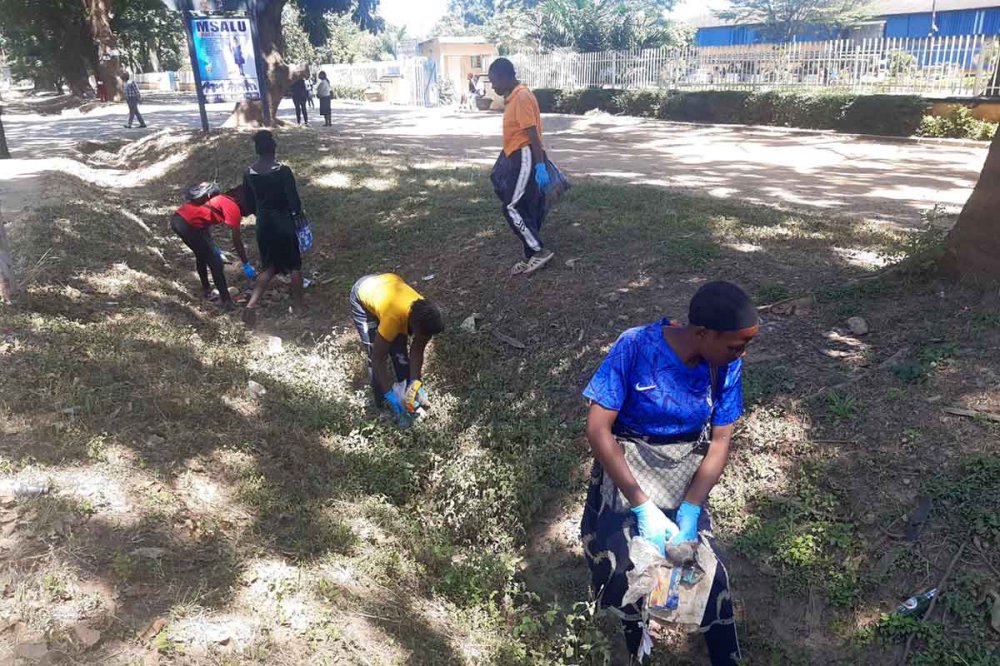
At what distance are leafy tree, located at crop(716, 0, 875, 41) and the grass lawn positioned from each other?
105 feet

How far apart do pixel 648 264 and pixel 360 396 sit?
247cm

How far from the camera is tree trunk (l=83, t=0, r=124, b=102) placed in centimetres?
2611

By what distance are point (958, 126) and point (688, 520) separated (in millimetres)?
13438

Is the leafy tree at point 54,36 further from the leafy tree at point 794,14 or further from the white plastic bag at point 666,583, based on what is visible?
the white plastic bag at point 666,583

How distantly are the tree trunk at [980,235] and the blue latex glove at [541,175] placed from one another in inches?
107

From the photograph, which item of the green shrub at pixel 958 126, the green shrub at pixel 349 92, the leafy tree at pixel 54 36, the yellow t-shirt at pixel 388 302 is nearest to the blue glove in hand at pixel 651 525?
the yellow t-shirt at pixel 388 302

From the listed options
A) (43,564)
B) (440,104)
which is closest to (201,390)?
(43,564)

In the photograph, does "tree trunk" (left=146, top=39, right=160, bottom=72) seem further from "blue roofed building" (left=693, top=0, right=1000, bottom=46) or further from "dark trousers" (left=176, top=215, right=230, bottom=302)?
"dark trousers" (left=176, top=215, right=230, bottom=302)

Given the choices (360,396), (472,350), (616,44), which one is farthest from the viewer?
(616,44)

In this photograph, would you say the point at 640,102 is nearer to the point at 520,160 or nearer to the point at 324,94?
the point at 324,94

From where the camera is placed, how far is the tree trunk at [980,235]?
4238 mm

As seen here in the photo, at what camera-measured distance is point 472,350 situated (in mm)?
5371

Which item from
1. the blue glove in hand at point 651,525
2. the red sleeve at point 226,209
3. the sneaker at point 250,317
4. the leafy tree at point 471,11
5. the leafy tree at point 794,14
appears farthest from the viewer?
the leafy tree at point 471,11

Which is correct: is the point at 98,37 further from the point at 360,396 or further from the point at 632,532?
the point at 632,532
